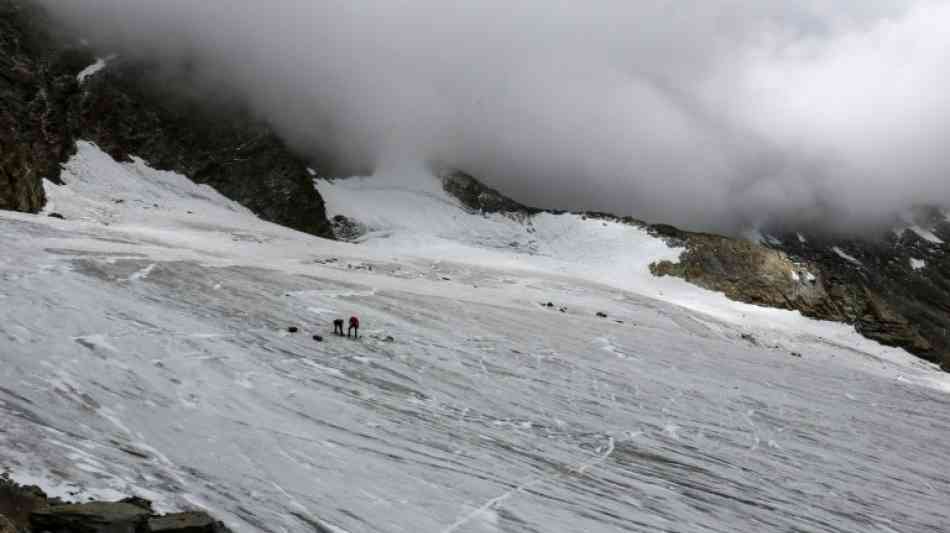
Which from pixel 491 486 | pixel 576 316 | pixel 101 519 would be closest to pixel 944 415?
pixel 576 316

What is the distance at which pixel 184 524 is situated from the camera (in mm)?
7539

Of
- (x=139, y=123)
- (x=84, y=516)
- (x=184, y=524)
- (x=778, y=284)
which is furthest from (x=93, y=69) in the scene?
(x=184, y=524)

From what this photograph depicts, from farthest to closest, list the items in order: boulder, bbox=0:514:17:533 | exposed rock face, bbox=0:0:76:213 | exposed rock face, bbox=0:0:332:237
→ exposed rock face, bbox=0:0:332:237 < exposed rock face, bbox=0:0:76:213 < boulder, bbox=0:514:17:533

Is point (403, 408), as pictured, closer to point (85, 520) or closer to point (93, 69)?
point (85, 520)

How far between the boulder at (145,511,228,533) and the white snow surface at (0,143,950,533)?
2.27 ft

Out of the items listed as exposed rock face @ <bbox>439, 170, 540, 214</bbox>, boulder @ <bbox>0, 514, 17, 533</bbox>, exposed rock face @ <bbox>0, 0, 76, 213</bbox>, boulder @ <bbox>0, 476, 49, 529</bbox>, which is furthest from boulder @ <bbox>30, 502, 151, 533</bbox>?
exposed rock face @ <bbox>439, 170, 540, 214</bbox>

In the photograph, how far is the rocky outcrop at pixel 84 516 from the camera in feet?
23.2

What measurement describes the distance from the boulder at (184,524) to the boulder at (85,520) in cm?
16

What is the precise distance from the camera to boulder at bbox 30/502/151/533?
7.08 metres

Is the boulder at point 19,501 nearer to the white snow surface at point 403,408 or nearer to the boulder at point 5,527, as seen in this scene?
the white snow surface at point 403,408

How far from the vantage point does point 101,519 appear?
7.17m

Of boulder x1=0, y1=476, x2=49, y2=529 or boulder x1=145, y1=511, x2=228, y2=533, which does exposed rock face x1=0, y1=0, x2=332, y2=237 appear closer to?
boulder x1=0, y1=476, x2=49, y2=529

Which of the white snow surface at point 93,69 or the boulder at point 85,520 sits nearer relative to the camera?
the boulder at point 85,520

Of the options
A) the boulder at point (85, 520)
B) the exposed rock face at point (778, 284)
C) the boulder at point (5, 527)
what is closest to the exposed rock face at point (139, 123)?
the exposed rock face at point (778, 284)
